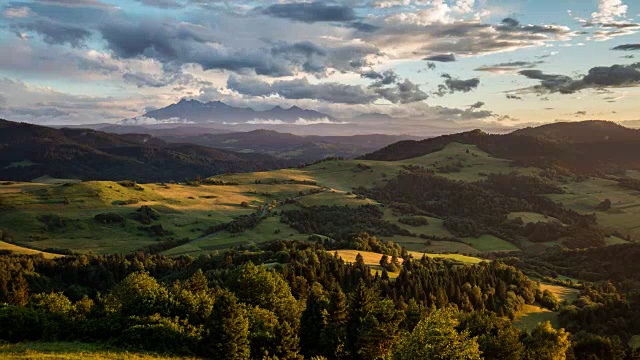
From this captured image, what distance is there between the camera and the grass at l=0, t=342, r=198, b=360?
54156mm

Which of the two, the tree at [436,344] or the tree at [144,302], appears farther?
the tree at [144,302]

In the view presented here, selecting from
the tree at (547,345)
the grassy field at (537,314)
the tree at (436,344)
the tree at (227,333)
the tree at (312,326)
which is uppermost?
the tree at (436,344)

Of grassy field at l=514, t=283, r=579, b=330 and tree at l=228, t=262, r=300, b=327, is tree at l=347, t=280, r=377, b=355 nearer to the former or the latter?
tree at l=228, t=262, r=300, b=327

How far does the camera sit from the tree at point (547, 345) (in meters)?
84.8

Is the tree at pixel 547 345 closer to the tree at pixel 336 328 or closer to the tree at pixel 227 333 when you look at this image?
the tree at pixel 336 328

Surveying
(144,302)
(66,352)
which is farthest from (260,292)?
(66,352)

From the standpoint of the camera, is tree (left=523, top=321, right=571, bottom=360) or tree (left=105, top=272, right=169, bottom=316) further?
tree (left=523, top=321, right=571, bottom=360)

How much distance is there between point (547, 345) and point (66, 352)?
261 ft

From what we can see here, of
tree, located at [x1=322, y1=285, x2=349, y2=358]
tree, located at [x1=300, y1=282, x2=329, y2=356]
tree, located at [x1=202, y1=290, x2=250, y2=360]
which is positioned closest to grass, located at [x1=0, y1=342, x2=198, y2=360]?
tree, located at [x1=202, y1=290, x2=250, y2=360]

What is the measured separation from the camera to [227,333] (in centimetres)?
6669

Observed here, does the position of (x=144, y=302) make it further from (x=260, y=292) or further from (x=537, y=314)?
(x=537, y=314)

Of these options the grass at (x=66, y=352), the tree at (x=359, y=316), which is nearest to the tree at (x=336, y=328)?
the tree at (x=359, y=316)

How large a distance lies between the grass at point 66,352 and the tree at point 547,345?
62.9 meters

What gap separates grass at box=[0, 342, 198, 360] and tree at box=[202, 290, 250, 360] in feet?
16.5
